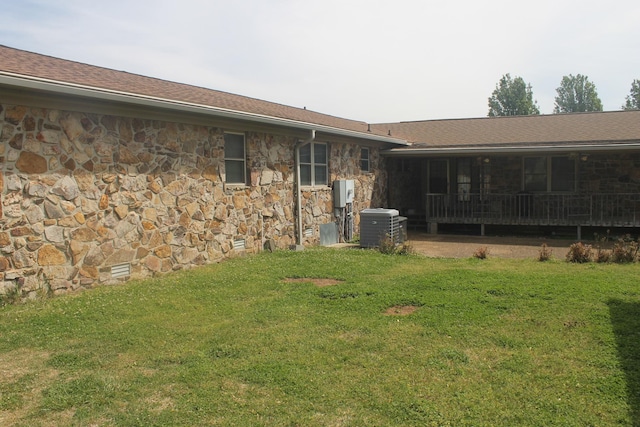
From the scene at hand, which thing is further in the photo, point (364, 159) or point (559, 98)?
point (559, 98)

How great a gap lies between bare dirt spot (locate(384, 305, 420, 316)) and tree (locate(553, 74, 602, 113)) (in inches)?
2636

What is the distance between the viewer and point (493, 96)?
60688mm

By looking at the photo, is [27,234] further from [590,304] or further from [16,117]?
[590,304]

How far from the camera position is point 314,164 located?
12.7 meters

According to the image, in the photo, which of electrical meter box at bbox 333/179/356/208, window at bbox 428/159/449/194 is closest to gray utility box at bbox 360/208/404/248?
electrical meter box at bbox 333/179/356/208

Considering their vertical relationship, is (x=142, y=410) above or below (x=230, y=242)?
below

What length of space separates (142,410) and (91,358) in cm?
133

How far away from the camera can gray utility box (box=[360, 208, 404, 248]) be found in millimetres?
11859

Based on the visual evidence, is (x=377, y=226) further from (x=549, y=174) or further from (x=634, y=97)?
(x=634, y=97)

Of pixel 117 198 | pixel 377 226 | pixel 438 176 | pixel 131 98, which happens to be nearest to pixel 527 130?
pixel 438 176

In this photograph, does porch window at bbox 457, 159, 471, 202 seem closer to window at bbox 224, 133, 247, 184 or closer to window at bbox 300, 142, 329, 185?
window at bbox 300, 142, 329, 185

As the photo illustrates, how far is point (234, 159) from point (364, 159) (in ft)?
19.5

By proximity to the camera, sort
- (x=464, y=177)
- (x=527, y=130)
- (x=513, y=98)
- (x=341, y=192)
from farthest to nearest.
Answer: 1. (x=513, y=98)
2. (x=464, y=177)
3. (x=527, y=130)
4. (x=341, y=192)

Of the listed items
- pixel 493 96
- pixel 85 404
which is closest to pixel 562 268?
pixel 85 404
